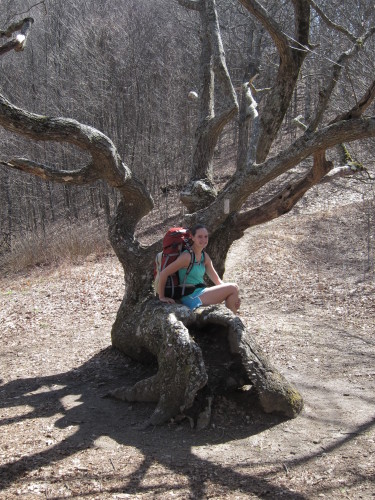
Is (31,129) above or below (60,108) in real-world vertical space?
below

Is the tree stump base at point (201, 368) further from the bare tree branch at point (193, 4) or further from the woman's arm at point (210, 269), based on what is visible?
the bare tree branch at point (193, 4)

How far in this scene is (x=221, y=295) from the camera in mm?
5406

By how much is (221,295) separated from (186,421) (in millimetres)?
1418

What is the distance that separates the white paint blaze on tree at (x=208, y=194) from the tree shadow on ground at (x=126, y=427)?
0.19 meters

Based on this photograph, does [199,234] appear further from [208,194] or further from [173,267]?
[208,194]

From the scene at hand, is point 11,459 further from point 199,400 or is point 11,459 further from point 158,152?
point 158,152

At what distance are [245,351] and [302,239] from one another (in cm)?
995

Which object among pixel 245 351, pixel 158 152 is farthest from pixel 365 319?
pixel 158 152

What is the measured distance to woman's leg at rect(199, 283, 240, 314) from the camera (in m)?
5.38

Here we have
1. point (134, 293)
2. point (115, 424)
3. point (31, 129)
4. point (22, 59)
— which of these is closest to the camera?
point (115, 424)

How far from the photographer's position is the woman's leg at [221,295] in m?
5.38

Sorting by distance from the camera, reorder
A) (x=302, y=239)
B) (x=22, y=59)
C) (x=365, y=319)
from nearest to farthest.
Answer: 1. (x=365, y=319)
2. (x=302, y=239)
3. (x=22, y=59)

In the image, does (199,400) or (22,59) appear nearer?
(199,400)

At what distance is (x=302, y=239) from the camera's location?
14188 mm
